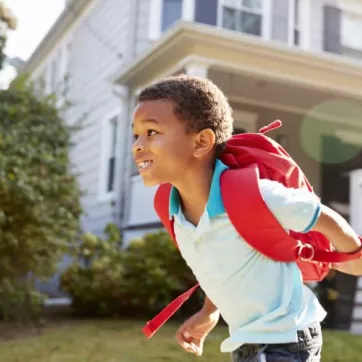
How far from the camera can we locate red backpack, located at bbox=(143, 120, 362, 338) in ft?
5.34

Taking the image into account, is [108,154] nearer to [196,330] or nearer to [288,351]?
[196,330]

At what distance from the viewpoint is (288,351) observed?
170 centimetres

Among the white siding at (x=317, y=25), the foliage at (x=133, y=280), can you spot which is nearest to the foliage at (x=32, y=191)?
the foliage at (x=133, y=280)

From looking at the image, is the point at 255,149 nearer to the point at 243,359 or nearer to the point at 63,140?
the point at 243,359

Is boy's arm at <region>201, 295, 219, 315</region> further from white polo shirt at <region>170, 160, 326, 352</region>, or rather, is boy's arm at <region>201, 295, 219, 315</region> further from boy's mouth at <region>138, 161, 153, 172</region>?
boy's mouth at <region>138, 161, 153, 172</region>

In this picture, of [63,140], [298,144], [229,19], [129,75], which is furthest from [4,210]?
[298,144]

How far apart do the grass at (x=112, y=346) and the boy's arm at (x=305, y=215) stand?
11.3 feet

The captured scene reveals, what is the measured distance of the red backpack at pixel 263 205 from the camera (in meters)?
1.63

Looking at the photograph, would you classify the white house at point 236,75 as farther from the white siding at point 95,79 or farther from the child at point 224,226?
the child at point 224,226

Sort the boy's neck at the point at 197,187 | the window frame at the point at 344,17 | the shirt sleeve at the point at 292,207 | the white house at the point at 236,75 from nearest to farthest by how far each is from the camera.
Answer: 1. the shirt sleeve at the point at 292,207
2. the boy's neck at the point at 197,187
3. the white house at the point at 236,75
4. the window frame at the point at 344,17

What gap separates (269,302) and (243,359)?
201mm

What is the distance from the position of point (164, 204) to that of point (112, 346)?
378 centimetres

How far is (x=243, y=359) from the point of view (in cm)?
177

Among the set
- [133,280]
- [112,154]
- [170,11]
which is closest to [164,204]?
[133,280]
